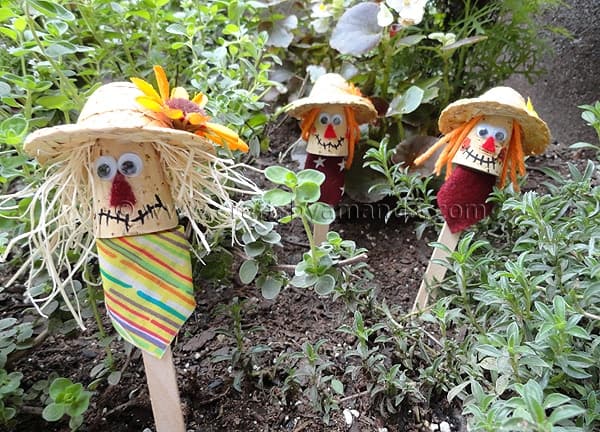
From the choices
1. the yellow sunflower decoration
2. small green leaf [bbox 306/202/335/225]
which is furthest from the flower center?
small green leaf [bbox 306/202/335/225]

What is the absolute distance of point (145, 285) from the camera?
Answer: 2.12 feet

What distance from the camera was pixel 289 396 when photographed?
2.61ft

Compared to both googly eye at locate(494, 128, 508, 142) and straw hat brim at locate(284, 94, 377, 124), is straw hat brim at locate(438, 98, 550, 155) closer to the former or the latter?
googly eye at locate(494, 128, 508, 142)

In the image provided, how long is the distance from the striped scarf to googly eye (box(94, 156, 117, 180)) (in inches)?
3.2

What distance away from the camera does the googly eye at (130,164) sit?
62 cm

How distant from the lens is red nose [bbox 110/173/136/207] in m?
0.62

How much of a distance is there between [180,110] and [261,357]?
0.46 m

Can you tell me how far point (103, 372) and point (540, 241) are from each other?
0.70 metres

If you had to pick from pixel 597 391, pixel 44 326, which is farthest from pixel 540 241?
pixel 44 326

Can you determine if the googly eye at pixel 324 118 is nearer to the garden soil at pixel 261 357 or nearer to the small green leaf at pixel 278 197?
the garden soil at pixel 261 357

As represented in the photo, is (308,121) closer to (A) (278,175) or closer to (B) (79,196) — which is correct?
(A) (278,175)

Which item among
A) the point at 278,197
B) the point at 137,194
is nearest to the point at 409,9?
the point at 278,197

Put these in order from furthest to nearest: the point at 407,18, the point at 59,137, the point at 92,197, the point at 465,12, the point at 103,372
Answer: the point at 465,12, the point at 407,18, the point at 103,372, the point at 92,197, the point at 59,137

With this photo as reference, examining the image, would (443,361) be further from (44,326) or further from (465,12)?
(465,12)
